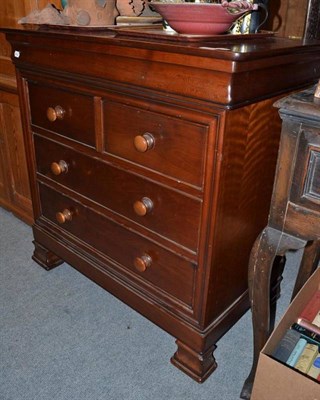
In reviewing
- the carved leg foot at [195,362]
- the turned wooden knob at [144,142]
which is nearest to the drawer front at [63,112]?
the turned wooden knob at [144,142]


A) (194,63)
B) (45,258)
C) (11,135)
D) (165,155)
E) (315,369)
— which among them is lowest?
(45,258)

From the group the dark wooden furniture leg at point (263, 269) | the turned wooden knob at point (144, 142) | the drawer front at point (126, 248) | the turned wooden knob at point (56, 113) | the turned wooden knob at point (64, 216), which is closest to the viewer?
the dark wooden furniture leg at point (263, 269)

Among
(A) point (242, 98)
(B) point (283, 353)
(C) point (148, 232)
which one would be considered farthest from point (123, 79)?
(B) point (283, 353)

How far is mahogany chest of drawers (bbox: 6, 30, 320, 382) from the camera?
36.1 inches

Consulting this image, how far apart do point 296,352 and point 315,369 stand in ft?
0.20

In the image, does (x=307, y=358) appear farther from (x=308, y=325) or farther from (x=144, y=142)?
(x=144, y=142)

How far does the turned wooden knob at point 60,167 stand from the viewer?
1.39 meters

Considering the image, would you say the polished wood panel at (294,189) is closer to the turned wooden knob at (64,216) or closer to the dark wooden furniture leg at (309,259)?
the dark wooden furniture leg at (309,259)

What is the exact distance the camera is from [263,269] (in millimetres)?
980

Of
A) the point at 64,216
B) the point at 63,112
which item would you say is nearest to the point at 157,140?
the point at 63,112

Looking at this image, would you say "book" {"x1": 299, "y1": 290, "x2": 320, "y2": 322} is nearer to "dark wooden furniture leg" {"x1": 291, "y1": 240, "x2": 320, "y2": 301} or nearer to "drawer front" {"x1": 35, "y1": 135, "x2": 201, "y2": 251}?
"dark wooden furniture leg" {"x1": 291, "y1": 240, "x2": 320, "y2": 301}

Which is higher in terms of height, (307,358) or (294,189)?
(294,189)

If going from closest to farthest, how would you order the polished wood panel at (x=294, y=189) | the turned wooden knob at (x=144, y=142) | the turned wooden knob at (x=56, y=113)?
1. the polished wood panel at (x=294, y=189)
2. the turned wooden knob at (x=144, y=142)
3. the turned wooden knob at (x=56, y=113)

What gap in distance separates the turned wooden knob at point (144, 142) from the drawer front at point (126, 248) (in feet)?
1.00
